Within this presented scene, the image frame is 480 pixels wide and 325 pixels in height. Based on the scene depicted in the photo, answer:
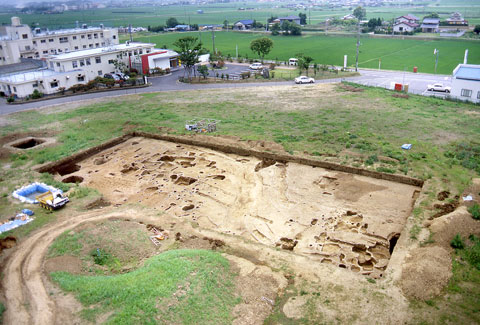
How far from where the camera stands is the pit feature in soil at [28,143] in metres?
29.9

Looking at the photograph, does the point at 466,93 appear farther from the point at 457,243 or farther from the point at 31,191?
the point at 31,191

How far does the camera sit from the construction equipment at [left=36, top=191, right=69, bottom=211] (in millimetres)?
20234

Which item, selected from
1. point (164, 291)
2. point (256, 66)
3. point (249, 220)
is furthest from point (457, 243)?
→ point (256, 66)

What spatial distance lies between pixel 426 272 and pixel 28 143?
30.0 meters

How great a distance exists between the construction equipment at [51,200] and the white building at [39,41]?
46134mm

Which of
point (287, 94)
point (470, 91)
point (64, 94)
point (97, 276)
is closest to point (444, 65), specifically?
point (470, 91)

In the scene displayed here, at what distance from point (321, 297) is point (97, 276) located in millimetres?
8791

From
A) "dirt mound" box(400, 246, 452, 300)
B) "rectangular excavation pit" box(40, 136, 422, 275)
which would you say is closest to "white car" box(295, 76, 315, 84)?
"rectangular excavation pit" box(40, 136, 422, 275)

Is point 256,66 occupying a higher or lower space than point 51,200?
higher

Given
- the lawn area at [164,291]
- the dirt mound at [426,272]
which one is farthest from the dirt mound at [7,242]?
the dirt mound at [426,272]

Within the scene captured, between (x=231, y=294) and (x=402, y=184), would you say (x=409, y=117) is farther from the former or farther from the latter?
(x=231, y=294)

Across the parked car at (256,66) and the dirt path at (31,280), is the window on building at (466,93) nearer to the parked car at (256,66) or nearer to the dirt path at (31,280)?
the parked car at (256,66)

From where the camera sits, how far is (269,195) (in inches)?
868

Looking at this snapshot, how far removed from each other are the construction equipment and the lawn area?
6.39 metres
